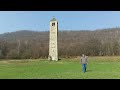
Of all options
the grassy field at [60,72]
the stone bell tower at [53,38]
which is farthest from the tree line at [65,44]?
the grassy field at [60,72]

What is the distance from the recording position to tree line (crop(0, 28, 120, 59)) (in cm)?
7638

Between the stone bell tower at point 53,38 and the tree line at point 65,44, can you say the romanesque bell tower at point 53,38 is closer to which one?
the stone bell tower at point 53,38

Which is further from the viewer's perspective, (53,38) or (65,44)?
(65,44)

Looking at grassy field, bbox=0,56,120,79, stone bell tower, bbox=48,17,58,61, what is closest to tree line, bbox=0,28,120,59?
stone bell tower, bbox=48,17,58,61

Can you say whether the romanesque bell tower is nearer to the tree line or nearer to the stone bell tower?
the stone bell tower

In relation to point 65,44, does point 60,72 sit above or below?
below

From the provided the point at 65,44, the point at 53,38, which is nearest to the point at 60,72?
the point at 53,38

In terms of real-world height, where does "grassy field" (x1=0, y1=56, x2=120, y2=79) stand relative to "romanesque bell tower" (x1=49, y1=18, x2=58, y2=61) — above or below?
below

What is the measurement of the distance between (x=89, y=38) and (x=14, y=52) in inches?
1270

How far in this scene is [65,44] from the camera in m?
93.3

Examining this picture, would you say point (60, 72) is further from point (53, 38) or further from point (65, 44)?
point (65, 44)

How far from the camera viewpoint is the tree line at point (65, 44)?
76.4 m
